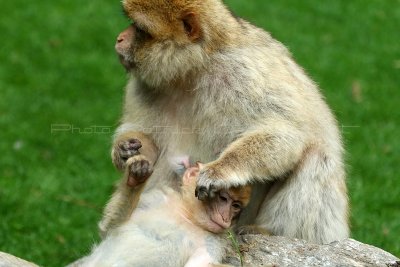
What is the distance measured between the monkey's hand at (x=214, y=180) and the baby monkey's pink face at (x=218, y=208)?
0.14 feet

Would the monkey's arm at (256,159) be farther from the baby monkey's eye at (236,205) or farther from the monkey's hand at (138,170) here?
the monkey's hand at (138,170)

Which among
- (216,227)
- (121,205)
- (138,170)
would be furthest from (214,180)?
(121,205)

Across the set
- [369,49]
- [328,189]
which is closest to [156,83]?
[328,189]

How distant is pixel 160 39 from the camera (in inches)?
225

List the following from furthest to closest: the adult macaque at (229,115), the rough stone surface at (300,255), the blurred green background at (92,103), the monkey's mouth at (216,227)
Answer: the blurred green background at (92,103), the adult macaque at (229,115), the monkey's mouth at (216,227), the rough stone surface at (300,255)

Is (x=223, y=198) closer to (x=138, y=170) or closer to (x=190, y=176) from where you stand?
(x=190, y=176)

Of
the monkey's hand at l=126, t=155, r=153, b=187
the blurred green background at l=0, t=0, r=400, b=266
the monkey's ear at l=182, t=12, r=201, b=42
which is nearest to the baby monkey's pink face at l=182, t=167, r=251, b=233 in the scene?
the monkey's hand at l=126, t=155, r=153, b=187

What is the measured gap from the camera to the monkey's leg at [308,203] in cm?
581

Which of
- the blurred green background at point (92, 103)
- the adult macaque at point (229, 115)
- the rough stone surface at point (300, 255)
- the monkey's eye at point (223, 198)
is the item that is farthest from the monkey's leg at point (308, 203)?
the blurred green background at point (92, 103)

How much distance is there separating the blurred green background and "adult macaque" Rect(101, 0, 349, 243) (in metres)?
1.80

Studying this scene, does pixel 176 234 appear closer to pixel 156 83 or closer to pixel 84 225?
pixel 156 83

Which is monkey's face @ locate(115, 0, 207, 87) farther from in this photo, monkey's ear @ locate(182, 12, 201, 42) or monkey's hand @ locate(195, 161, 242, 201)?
monkey's hand @ locate(195, 161, 242, 201)

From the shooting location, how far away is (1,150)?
31.7 feet

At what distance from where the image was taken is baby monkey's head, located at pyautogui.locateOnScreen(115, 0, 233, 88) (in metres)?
5.66
